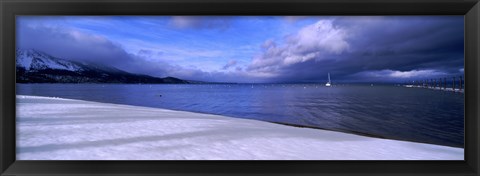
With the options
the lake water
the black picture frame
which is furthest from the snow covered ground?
the lake water

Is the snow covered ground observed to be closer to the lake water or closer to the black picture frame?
the black picture frame

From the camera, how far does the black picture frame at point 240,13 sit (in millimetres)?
1647

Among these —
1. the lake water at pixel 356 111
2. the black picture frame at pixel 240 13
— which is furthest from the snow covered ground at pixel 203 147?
the lake water at pixel 356 111

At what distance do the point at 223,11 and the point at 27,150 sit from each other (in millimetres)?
1884

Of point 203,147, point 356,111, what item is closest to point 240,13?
point 203,147

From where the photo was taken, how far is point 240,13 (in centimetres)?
169

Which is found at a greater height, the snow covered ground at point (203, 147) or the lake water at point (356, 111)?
the snow covered ground at point (203, 147)

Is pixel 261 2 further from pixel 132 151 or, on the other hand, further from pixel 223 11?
pixel 132 151

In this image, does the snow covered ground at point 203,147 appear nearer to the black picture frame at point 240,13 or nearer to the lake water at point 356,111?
the black picture frame at point 240,13

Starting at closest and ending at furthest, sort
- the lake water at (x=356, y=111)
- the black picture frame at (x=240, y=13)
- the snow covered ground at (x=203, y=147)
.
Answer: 1. the black picture frame at (x=240, y=13)
2. the snow covered ground at (x=203, y=147)
3. the lake water at (x=356, y=111)

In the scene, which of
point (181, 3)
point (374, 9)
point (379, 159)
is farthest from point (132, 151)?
point (374, 9)

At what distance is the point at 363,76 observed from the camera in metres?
7.09

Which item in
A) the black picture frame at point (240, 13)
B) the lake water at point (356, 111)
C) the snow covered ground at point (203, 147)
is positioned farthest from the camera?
the lake water at point (356, 111)

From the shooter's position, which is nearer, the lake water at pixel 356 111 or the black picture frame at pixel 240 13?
the black picture frame at pixel 240 13
